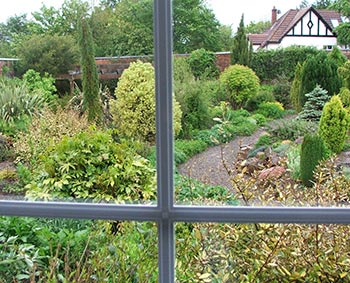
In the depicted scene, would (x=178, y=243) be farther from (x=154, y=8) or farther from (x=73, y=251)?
(x=154, y=8)

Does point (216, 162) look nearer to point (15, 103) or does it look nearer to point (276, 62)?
point (276, 62)

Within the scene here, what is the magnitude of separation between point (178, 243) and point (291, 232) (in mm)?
368

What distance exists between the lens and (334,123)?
5.37 feet

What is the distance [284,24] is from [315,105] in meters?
0.27

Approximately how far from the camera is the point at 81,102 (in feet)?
5.77

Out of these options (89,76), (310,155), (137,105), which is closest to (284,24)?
(310,155)

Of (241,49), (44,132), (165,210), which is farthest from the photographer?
(44,132)

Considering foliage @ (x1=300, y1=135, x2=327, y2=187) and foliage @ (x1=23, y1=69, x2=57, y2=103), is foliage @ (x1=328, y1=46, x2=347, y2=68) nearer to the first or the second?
foliage @ (x1=300, y1=135, x2=327, y2=187)

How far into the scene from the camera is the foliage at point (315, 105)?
64.4 inches

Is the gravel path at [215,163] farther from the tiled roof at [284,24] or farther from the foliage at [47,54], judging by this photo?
the foliage at [47,54]

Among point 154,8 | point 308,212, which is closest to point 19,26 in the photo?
point 154,8

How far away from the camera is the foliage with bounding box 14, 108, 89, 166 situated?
1.79 metres

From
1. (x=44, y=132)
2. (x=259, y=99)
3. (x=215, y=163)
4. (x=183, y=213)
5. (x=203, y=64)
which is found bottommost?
(x=183, y=213)

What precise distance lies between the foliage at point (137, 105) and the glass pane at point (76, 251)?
13.0 inches
